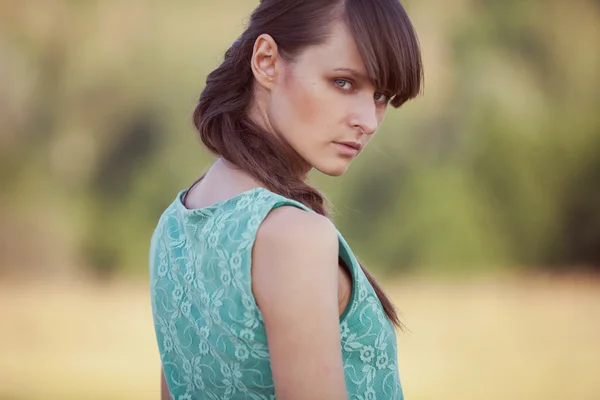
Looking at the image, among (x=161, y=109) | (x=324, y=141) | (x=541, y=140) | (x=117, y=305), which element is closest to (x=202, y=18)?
(x=161, y=109)

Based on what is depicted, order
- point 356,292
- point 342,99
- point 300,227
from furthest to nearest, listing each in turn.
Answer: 1. point 342,99
2. point 356,292
3. point 300,227

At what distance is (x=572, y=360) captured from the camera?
7574mm

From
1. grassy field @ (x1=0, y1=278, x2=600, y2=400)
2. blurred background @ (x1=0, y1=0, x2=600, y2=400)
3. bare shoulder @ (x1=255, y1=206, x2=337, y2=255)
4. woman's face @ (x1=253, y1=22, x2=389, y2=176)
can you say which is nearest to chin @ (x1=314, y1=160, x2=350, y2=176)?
woman's face @ (x1=253, y1=22, x2=389, y2=176)

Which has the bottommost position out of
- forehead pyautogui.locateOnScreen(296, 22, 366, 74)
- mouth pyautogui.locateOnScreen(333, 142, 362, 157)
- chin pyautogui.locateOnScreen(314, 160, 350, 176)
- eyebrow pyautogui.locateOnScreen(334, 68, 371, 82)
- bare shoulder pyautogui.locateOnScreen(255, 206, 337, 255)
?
bare shoulder pyautogui.locateOnScreen(255, 206, 337, 255)

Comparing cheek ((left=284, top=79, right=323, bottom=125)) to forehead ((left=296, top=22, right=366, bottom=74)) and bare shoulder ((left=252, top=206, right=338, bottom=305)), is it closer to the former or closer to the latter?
forehead ((left=296, top=22, right=366, bottom=74))

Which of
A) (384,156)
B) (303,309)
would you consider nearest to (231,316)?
(303,309)

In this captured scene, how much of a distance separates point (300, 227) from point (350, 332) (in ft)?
0.79

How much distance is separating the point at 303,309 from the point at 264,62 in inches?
21.4

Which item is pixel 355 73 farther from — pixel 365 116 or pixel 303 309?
pixel 303 309

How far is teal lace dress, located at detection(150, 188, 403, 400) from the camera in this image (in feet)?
4.12

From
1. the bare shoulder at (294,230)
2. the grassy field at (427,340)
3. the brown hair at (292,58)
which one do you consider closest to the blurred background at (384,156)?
the grassy field at (427,340)

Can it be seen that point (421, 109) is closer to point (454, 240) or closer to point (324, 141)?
point (454, 240)

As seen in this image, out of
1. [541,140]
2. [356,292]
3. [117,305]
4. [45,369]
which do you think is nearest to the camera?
[356,292]

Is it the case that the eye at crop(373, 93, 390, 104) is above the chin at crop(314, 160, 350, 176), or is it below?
above
